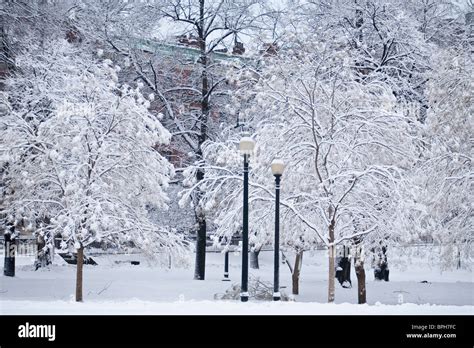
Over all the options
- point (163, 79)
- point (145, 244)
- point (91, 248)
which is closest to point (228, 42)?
point (163, 79)

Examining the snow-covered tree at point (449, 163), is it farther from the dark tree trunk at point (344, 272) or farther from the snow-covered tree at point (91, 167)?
the snow-covered tree at point (91, 167)

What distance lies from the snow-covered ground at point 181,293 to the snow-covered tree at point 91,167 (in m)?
1.84

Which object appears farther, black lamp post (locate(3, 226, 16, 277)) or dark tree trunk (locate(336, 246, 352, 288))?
dark tree trunk (locate(336, 246, 352, 288))

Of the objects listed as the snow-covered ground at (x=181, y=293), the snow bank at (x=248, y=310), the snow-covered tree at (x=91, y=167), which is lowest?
the snow-covered ground at (x=181, y=293)

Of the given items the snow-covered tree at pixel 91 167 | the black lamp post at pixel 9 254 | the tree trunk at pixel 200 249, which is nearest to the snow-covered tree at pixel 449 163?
the snow-covered tree at pixel 91 167

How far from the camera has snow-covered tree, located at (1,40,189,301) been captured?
17422 millimetres

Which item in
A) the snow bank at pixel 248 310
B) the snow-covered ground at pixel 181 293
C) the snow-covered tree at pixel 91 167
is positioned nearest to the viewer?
the snow bank at pixel 248 310

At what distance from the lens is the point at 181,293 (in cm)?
2284

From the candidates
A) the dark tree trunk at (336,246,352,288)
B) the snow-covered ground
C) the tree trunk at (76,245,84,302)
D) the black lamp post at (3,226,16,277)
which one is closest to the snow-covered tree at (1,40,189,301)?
the tree trunk at (76,245,84,302)

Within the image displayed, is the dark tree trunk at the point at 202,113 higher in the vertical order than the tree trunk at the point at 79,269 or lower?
higher

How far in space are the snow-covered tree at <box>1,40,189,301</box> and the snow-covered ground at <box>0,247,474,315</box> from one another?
184cm

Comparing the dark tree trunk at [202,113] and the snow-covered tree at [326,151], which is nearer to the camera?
the snow-covered tree at [326,151]

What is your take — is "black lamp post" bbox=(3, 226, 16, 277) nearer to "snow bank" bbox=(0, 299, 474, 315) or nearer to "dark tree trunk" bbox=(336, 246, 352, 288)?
"snow bank" bbox=(0, 299, 474, 315)

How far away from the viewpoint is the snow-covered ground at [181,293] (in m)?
13.2
